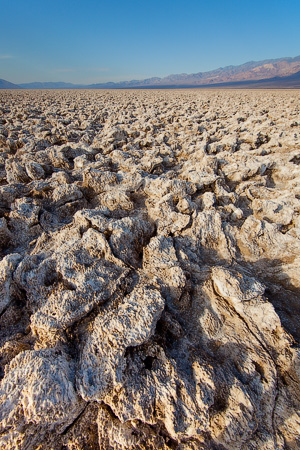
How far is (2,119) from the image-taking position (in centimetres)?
757

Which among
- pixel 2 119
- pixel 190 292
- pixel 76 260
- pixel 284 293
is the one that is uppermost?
pixel 2 119

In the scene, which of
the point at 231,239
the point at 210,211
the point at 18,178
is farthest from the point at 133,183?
the point at 18,178

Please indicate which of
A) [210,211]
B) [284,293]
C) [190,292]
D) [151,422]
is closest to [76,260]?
[190,292]

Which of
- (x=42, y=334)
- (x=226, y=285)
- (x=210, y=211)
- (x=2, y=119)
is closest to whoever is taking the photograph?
(x=42, y=334)

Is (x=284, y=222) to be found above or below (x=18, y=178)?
below

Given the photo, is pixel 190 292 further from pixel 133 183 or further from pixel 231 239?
pixel 133 183

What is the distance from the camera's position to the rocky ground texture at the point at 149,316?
1168mm

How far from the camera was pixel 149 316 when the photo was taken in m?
1.43

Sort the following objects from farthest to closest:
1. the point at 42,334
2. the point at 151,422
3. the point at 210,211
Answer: the point at 210,211
the point at 42,334
the point at 151,422

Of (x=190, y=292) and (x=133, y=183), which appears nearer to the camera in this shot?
(x=190, y=292)

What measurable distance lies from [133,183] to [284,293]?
2207 mm

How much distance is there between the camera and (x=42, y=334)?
147 centimetres

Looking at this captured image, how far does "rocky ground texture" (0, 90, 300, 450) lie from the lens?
3.83 ft

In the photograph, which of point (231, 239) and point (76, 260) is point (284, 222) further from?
point (76, 260)
